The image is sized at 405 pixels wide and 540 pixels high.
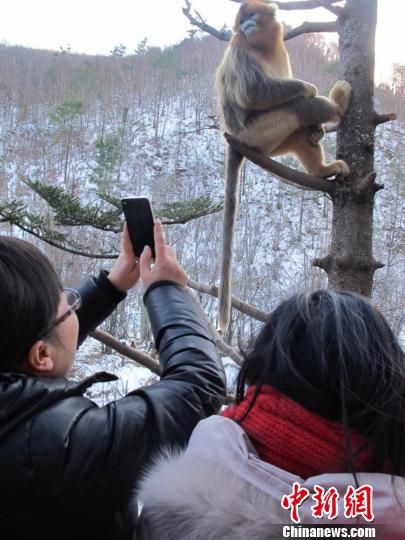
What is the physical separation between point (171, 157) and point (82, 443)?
11.0 meters

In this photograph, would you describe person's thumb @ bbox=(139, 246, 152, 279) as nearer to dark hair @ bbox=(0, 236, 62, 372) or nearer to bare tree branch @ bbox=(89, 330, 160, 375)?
dark hair @ bbox=(0, 236, 62, 372)

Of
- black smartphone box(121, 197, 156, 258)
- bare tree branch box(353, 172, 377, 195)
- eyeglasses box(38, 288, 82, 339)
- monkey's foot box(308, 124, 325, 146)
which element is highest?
monkey's foot box(308, 124, 325, 146)

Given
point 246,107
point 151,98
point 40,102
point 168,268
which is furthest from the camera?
point 151,98

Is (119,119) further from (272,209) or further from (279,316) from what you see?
(279,316)

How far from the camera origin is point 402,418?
0.71 m

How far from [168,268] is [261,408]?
1.36 feet

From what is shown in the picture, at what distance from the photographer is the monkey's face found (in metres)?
2.84

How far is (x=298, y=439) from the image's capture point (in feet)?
2.18

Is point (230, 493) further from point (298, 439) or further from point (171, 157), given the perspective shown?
point (171, 157)

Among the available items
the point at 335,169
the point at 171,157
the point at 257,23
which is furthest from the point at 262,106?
the point at 171,157

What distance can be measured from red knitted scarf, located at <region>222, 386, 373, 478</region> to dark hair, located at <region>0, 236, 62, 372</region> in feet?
1.23

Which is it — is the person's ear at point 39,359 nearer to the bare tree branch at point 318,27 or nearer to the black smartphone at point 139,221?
the black smartphone at point 139,221

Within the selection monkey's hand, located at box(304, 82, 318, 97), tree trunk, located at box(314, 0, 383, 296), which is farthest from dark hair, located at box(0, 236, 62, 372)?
monkey's hand, located at box(304, 82, 318, 97)

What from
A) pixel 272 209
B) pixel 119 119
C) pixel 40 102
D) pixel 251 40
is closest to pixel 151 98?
pixel 119 119
